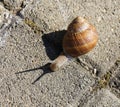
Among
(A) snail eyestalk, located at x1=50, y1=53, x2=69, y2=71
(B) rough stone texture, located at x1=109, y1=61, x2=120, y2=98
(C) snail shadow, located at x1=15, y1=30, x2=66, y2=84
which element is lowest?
(B) rough stone texture, located at x1=109, y1=61, x2=120, y2=98

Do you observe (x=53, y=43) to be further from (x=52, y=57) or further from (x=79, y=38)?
(x=79, y=38)

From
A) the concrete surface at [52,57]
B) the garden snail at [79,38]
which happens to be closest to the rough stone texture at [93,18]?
the concrete surface at [52,57]

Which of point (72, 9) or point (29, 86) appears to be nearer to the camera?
point (29, 86)

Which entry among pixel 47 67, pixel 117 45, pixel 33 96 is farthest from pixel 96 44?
pixel 33 96

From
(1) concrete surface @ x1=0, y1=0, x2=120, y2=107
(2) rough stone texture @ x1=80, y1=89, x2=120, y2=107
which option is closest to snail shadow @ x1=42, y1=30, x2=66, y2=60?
(1) concrete surface @ x1=0, y1=0, x2=120, y2=107

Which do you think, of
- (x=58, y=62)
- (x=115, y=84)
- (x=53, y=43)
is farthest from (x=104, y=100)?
(x=53, y=43)

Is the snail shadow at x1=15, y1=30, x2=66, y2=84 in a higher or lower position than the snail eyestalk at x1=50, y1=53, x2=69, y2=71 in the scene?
higher

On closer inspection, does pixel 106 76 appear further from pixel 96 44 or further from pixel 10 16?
pixel 10 16

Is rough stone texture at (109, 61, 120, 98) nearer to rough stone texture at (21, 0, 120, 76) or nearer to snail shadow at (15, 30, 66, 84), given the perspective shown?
rough stone texture at (21, 0, 120, 76)

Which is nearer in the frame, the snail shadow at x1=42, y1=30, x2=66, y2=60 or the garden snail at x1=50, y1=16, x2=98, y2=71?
the garden snail at x1=50, y1=16, x2=98, y2=71
